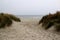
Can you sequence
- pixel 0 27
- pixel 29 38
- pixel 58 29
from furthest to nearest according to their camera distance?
pixel 0 27 < pixel 58 29 < pixel 29 38

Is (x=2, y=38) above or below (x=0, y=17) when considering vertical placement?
below

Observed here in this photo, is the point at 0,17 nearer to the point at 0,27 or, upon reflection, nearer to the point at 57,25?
the point at 0,27

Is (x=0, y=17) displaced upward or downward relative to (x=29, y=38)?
upward

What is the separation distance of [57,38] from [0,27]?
3.72m

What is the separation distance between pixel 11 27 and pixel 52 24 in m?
2.43

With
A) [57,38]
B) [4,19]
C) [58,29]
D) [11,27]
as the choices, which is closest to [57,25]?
[58,29]

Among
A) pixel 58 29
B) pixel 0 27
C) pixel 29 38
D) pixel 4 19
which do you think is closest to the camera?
pixel 29 38

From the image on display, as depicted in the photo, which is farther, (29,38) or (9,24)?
(9,24)

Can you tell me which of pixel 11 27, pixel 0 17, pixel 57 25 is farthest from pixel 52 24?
pixel 0 17

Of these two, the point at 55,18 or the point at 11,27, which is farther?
the point at 55,18

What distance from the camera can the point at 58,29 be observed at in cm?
917

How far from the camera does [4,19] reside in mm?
11031

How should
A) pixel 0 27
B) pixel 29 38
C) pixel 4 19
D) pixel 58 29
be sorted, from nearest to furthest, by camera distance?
pixel 29 38
pixel 58 29
pixel 0 27
pixel 4 19

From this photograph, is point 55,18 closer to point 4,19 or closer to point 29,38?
point 4,19
